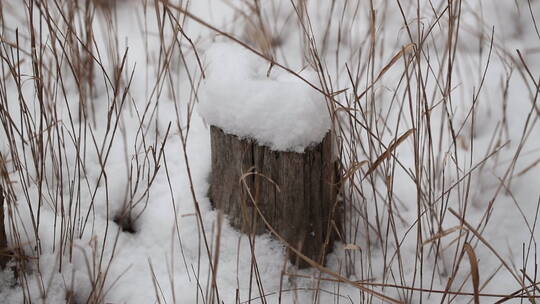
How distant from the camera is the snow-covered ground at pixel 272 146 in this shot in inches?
56.6

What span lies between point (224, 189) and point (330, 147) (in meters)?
0.30

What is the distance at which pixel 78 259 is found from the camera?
1.62 meters

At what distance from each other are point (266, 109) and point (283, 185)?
191 mm

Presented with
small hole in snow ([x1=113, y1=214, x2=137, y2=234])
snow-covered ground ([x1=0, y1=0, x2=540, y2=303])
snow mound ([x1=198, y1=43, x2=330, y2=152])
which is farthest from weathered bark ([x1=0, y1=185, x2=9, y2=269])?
snow mound ([x1=198, y1=43, x2=330, y2=152])

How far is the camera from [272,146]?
1.47 metres

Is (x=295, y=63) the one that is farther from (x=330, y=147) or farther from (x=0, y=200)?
(x=0, y=200)

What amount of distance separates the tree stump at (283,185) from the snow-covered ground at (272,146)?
1.6 inches

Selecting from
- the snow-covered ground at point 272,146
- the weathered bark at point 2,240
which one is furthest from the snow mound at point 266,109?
the weathered bark at point 2,240

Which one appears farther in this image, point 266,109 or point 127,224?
point 127,224

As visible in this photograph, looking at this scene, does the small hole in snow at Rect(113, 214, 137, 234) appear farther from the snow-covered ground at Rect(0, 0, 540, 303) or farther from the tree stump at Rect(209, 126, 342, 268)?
the tree stump at Rect(209, 126, 342, 268)

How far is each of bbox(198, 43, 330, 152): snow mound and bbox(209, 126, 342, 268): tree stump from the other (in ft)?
0.10

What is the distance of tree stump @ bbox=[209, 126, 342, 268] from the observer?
59.1 inches

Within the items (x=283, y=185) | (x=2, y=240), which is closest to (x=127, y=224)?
(x=2, y=240)

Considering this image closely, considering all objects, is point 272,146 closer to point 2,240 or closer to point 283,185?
point 283,185
